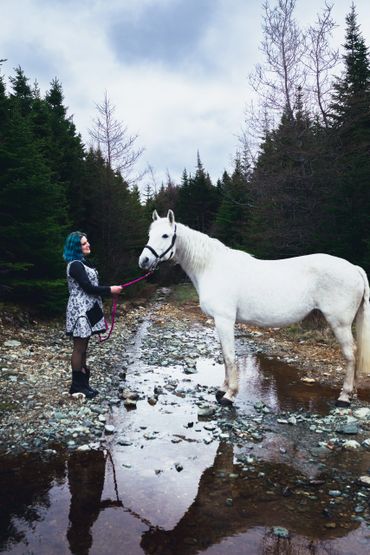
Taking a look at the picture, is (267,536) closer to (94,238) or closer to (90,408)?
(90,408)

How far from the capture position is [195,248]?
223 inches

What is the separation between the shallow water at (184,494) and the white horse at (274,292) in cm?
133

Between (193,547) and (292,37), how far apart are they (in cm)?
1633

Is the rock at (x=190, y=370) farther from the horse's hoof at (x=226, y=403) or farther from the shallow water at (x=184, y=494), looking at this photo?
the shallow water at (x=184, y=494)

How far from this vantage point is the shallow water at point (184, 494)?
106 inches

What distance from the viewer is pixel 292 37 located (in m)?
13.7

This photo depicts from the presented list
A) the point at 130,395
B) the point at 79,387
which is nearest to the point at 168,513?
the point at 130,395

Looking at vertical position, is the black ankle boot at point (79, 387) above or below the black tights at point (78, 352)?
below

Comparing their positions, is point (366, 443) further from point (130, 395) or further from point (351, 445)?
point (130, 395)

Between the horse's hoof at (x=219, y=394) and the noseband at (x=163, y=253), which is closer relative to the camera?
the noseband at (x=163, y=253)

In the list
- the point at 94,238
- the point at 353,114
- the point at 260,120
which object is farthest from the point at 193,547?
the point at 353,114

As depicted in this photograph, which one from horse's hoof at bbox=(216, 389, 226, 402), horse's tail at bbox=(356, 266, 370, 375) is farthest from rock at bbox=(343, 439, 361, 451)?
horse's hoof at bbox=(216, 389, 226, 402)

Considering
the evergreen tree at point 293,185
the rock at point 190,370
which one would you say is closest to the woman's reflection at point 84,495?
the rock at point 190,370

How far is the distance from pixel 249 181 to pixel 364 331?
1227 cm
